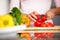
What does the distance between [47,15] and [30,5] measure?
0.17 m

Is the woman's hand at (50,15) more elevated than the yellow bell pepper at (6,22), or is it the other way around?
the yellow bell pepper at (6,22)

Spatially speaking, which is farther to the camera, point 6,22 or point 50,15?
point 50,15

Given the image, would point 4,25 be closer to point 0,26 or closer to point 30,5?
point 0,26

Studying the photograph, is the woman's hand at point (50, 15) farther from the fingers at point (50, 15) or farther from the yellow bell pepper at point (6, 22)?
the yellow bell pepper at point (6, 22)

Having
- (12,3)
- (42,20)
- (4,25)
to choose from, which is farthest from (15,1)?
(4,25)

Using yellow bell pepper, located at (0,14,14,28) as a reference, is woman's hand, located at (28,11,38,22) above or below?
below

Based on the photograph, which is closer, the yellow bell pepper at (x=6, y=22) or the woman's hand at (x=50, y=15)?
the yellow bell pepper at (x=6, y=22)

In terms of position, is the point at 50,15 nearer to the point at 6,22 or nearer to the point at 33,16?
the point at 33,16

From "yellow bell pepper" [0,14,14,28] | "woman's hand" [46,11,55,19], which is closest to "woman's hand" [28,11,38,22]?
"woman's hand" [46,11,55,19]

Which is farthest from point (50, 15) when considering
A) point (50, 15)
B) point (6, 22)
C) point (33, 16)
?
point (6, 22)

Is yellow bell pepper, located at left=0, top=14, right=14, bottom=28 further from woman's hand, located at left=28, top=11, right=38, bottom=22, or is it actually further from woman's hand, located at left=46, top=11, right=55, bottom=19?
woman's hand, located at left=46, top=11, right=55, bottom=19

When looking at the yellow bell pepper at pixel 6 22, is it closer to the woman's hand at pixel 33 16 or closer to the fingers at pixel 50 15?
the woman's hand at pixel 33 16

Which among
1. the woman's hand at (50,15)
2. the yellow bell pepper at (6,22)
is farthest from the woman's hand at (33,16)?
the yellow bell pepper at (6,22)

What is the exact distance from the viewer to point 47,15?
129 centimetres
